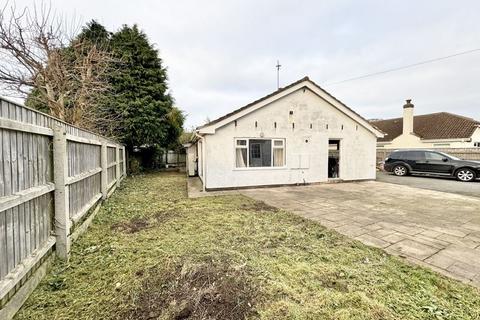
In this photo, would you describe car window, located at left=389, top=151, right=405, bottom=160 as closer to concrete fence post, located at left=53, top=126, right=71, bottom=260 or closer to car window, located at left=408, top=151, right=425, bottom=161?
car window, located at left=408, top=151, right=425, bottom=161

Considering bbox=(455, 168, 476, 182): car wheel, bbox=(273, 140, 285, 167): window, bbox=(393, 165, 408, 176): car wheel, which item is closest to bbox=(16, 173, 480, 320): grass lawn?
bbox=(273, 140, 285, 167): window

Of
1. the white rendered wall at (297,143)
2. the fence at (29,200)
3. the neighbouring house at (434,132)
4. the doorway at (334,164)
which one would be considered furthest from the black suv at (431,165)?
the fence at (29,200)

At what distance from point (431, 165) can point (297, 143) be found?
864cm

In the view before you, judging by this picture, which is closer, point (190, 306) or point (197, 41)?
point (190, 306)

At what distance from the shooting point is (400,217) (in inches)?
210

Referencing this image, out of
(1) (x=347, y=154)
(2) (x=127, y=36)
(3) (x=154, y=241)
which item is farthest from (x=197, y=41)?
(3) (x=154, y=241)

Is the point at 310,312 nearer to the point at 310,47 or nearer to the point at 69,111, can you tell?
the point at 69,111

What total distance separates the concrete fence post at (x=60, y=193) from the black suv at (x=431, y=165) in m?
16.2

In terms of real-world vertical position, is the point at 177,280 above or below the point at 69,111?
below

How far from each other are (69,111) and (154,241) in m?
10.1

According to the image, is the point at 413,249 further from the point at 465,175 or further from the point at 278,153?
the point at 465,175

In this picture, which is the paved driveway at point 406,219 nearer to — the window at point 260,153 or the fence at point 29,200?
the window at point 260,153

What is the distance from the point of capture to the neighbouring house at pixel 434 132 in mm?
20094

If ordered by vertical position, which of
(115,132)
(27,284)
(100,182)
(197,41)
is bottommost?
(27,284)
